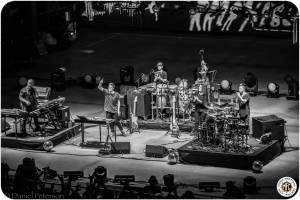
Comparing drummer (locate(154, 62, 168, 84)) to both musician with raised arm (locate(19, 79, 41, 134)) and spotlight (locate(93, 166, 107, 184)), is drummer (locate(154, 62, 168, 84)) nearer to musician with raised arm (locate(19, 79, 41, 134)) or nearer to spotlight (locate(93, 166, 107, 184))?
musician with raised arm (locate(19, 79, 41, 134))

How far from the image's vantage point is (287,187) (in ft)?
68.6

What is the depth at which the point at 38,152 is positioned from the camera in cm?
2542

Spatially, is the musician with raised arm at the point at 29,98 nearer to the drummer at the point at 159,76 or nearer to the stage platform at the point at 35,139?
the stage platform at the point at 35,139

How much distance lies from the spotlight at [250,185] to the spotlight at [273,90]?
9.28 m

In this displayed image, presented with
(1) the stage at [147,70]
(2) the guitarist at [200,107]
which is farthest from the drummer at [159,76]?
(2) the guitarist at [200,107]

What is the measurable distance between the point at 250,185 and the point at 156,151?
3938mm

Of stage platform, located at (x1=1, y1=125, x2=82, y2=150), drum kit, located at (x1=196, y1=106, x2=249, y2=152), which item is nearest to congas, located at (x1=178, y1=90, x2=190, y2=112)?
drum kit, located at (x1=196, y1=106, x2=249, y2=152)

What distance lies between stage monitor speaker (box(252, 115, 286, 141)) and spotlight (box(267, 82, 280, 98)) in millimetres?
5282

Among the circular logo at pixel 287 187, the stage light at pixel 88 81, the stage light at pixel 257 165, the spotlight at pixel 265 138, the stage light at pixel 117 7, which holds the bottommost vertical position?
the circular logo at pixel 287 187

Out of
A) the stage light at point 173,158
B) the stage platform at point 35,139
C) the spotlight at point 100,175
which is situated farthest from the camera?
the stage platform at point 35,139

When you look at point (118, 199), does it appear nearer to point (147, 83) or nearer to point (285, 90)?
point (147, 83)

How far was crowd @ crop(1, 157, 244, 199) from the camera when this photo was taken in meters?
19.5

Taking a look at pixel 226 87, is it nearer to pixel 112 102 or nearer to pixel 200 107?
pixel 112 102

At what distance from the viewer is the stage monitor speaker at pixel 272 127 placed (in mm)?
24531
